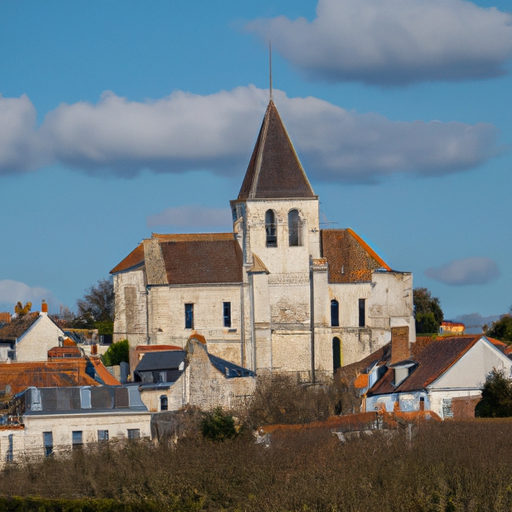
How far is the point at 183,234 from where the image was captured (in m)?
64.5

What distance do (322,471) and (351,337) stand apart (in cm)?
2612

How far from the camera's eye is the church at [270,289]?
61.7 m

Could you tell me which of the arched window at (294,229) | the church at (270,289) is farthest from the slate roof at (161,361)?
the arched window at (294,229)

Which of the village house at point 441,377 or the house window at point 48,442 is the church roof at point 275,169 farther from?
the house window at point 48,442

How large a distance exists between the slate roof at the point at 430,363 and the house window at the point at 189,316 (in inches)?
523

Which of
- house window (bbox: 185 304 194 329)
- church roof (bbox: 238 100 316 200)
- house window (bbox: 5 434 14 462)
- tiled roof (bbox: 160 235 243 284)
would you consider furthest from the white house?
church roof (bbox: 238 100 316 200)

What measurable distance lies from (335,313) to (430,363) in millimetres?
15036

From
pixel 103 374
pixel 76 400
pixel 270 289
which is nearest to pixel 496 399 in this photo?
pixel 76 400

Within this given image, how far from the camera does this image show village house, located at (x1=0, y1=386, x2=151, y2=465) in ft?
145

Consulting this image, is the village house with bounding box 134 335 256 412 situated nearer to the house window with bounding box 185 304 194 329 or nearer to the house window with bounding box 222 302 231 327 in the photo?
the house window with bounding box 185 304 194 329

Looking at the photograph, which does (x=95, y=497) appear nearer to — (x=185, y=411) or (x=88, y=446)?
(x=88, y=446)

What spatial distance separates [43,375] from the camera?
165ft

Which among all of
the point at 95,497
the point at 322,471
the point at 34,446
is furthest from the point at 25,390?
the point at 322,471

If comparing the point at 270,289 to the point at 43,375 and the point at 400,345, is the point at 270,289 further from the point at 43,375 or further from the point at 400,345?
the point at 43,375
